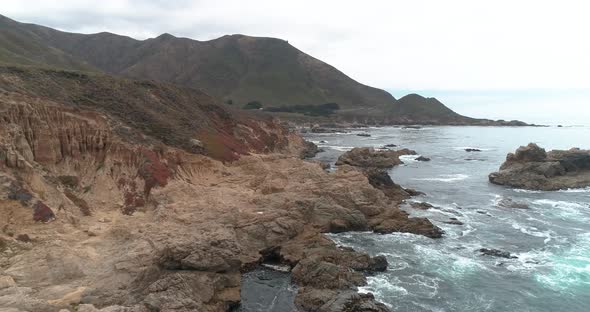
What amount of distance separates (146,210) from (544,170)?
5986 cm

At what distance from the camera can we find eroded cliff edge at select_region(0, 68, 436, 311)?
26344 mm

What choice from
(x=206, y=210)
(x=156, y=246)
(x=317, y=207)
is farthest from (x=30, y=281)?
(x=317, y=207)

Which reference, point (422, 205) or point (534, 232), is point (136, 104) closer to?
point (422, 205)

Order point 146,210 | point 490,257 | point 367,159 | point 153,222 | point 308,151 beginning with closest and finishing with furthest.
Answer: point 153,222, point 490,257, point 146,210, point 367,159, point 308,151

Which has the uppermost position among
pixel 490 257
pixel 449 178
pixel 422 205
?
pixel 449 178

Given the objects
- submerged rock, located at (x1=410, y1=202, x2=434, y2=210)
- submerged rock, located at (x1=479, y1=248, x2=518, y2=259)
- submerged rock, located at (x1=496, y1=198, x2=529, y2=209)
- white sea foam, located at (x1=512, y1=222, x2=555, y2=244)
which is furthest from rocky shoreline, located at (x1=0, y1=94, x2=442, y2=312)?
submerged rock, located at (x1=496, y1=198, x2=529, y2=209)

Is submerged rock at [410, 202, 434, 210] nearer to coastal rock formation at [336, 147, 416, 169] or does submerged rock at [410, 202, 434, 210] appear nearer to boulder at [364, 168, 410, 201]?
boulder at [364, 168, 410, 201]

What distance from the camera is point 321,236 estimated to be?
3700 centimetres

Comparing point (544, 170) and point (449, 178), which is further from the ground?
point (544, 170)

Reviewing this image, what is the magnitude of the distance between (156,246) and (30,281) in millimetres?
7508

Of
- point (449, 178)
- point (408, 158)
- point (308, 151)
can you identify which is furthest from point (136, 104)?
point (408, 158)

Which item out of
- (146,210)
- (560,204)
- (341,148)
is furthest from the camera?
(341,148)

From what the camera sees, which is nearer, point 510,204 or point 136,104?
point 136,104

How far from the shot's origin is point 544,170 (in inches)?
2808
